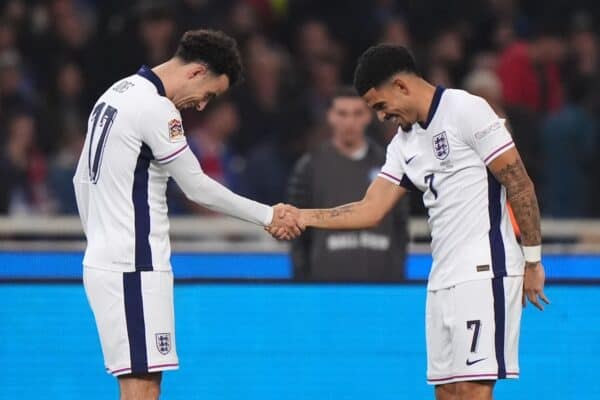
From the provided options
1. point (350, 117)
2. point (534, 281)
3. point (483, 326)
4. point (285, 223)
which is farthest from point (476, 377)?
point (350, 117)

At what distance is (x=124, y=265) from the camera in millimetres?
6418

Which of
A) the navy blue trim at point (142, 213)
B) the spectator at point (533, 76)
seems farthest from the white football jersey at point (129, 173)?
the spectator at point (533, 76)

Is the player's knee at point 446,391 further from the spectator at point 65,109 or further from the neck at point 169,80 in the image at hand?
the spectator at point 65,109

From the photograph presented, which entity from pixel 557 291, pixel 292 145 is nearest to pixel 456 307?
pixel 557 291

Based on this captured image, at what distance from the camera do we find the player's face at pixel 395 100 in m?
6.55

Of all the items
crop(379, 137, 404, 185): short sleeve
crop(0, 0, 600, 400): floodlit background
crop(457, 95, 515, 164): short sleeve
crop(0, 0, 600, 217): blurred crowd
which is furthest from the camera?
crop(0, 0, 600, 217): blurred crowd

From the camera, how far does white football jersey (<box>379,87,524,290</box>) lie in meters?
6.43

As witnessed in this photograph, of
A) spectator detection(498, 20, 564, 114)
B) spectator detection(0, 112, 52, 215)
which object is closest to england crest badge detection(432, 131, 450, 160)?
spectator detection(0, 112, 52, 215)

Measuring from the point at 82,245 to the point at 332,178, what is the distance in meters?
1.89

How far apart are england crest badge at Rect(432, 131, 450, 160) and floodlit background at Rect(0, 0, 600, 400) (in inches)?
50.9

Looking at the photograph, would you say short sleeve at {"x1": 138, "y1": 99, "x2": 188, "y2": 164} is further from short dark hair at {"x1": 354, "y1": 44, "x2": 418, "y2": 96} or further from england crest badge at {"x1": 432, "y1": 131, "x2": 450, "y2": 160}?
england crest badge at {"x1": 432, "y1": 131, "x2": 450, "y2": 160}

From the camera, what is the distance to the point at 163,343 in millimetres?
6480

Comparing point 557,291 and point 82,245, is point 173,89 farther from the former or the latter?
point 82,245

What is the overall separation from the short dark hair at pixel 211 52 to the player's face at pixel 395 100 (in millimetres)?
568
